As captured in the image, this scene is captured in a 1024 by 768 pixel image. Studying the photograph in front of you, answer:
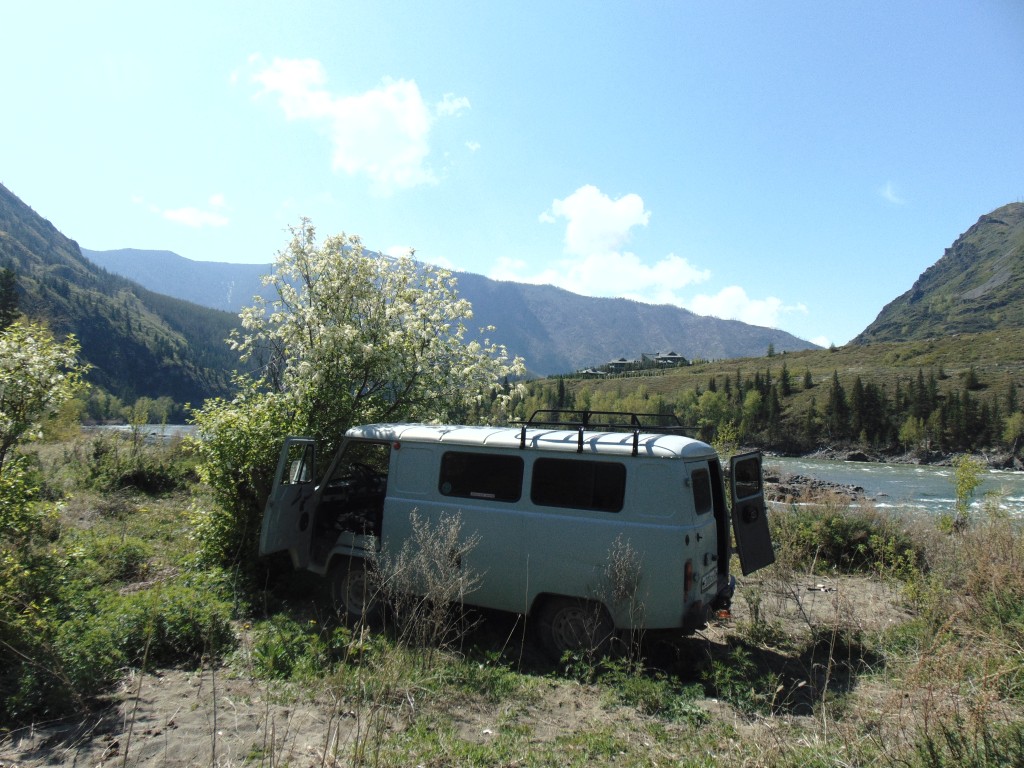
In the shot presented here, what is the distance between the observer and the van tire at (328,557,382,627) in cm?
705

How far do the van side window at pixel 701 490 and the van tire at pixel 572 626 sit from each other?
1.42 m

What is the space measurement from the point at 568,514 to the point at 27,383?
19.1 feet

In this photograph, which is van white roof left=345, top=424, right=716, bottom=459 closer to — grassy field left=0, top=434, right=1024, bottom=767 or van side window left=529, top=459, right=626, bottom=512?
van side window left=529, top=459, right=626, bottom=512

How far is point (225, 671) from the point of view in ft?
17.3

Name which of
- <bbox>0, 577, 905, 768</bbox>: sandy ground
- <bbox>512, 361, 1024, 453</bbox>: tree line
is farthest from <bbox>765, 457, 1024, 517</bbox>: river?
<bbox>0, 577, 905, 768</bbox>: sandy ground

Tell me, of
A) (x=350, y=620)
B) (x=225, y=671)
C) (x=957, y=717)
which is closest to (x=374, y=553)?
(x=350, y=620)

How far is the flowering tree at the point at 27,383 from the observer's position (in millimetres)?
5949

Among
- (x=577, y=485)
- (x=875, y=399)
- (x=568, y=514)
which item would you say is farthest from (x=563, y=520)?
(x=875, y=399)

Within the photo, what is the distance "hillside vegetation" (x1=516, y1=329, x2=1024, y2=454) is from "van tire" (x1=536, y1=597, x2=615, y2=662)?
53052 mm

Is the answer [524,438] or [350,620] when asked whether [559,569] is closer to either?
[524,438]

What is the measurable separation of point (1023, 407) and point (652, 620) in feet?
368

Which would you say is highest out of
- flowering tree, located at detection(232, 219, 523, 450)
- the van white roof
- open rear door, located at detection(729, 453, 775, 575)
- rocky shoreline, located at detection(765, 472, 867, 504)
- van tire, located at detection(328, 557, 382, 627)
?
flowering tree, located at detection(232, 219, 523, 450)

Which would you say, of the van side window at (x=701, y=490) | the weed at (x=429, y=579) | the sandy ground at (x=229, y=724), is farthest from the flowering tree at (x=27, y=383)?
the van side window at (x=701, y=490)

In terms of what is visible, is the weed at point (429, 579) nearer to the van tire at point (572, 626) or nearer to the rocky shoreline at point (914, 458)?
the van tire at point (572, 626)
